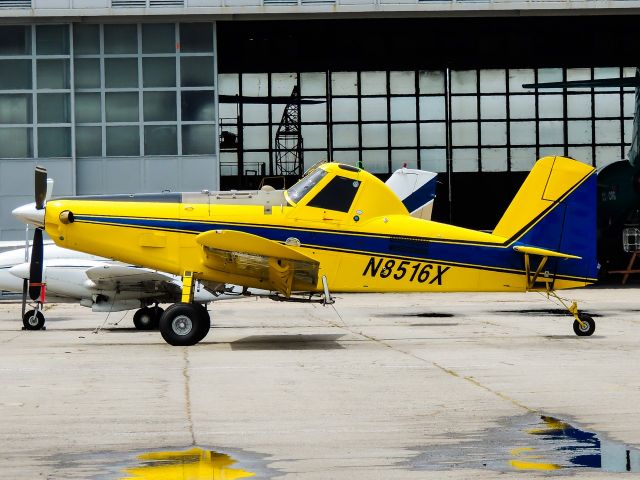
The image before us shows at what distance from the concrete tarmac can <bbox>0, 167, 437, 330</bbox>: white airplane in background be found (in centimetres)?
74

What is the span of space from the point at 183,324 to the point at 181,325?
0.03 meters

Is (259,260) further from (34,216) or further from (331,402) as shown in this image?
(331,402)

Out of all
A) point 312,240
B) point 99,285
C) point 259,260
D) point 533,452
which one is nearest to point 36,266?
point 99,285

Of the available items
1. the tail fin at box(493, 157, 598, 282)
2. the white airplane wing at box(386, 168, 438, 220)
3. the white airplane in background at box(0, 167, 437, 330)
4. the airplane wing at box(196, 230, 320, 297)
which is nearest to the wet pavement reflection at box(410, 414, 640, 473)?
the airplane wing at box(196, 230, 320, 297)

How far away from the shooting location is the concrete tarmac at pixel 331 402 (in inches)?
310

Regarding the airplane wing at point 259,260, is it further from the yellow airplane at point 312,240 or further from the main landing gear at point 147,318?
the main landing gear at point 147,318

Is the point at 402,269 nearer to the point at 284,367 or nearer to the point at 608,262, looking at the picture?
the point at 284,367

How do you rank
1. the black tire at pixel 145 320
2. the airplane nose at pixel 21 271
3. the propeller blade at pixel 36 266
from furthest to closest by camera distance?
the airplane nose at pixel 21 271, the black tire at pixel 145 320, the propeller blade at pixel 36 266

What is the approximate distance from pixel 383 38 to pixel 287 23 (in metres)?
8.92

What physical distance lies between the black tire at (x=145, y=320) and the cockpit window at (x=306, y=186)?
5.18 m

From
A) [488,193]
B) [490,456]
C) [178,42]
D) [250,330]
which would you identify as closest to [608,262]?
[488,193]

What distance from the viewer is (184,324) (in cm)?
1688

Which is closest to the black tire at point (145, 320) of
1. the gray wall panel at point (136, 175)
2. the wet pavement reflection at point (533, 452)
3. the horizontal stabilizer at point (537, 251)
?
the horizontal stabilizer at point (537, 251)

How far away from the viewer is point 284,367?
1407cm
